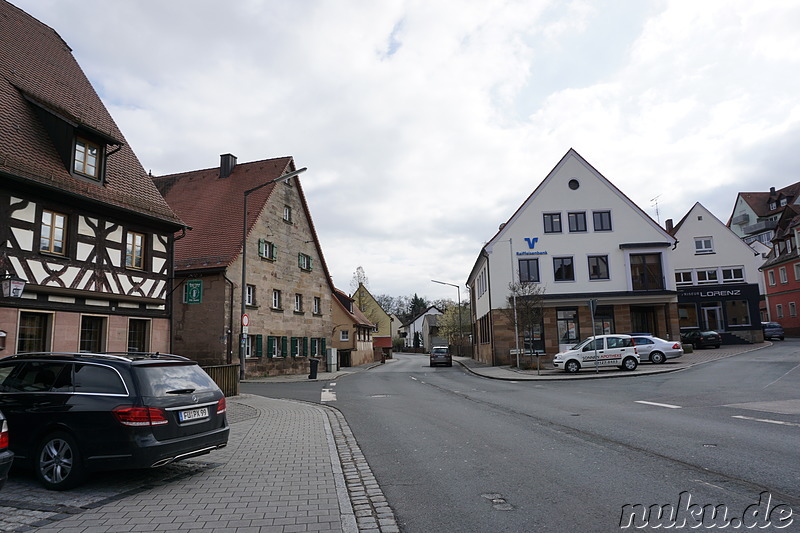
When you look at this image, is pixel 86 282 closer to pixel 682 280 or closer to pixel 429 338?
pixel 682 280

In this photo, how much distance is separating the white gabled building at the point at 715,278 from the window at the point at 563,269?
14981 millimetres

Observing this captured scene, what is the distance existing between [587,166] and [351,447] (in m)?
31.2

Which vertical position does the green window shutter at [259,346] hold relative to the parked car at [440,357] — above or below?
above

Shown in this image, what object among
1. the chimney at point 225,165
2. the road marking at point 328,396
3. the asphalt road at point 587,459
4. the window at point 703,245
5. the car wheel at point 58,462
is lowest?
the road marking at point 328,396

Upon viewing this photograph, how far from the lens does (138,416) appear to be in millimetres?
6605

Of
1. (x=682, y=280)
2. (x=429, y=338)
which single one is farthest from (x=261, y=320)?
(x=429, y=338)

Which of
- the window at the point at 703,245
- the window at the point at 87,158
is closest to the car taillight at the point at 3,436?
the window at the point at 87,158

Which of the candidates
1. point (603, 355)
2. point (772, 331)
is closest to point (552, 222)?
point (603, 355)

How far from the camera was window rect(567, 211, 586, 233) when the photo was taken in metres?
35.8

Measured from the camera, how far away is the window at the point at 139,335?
18.4 meters

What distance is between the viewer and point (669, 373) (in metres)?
22.9

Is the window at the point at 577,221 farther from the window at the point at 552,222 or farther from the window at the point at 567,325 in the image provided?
the window at the point at 567,325

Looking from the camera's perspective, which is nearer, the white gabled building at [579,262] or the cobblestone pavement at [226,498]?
the cobblestone pavement at [226,498]

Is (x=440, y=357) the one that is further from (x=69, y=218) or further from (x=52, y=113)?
(x=52, y=113)
